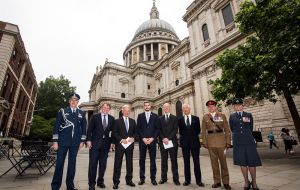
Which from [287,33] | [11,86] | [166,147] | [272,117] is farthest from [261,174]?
[11,86]

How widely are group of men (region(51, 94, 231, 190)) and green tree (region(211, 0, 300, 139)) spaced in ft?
15.7

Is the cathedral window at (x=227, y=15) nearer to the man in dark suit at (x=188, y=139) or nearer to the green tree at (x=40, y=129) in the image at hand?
the man in dark suit at (x=188, y=139)

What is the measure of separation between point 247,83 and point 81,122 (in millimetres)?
7568

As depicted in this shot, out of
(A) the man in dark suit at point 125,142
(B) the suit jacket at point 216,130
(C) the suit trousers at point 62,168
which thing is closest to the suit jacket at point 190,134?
(B) the suit jacket at point 216,130

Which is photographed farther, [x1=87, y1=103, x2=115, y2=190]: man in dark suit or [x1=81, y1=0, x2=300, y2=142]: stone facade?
[x1=81, y1=0, x2=300, y2=142]: stone facade

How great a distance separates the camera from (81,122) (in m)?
4.80

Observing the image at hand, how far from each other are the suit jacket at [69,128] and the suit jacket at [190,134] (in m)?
2.51

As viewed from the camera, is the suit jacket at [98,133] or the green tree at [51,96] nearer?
the suit jacket at [98,133]

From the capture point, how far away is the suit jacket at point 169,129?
5.14 meters

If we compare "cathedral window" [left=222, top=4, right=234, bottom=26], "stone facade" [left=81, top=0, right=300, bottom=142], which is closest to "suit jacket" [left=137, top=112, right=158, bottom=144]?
"stone facade" [left=81, top=0, right=300, bottom=142]

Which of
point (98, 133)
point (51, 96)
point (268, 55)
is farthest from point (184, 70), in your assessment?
point (51, 96)

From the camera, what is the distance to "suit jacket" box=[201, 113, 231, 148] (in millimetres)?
4656

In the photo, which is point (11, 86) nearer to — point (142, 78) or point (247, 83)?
point (247, 83)

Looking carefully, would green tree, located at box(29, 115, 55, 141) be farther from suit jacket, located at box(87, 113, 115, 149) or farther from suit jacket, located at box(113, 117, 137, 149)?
suit jacket, located at box(113, 117, 137, 149)
